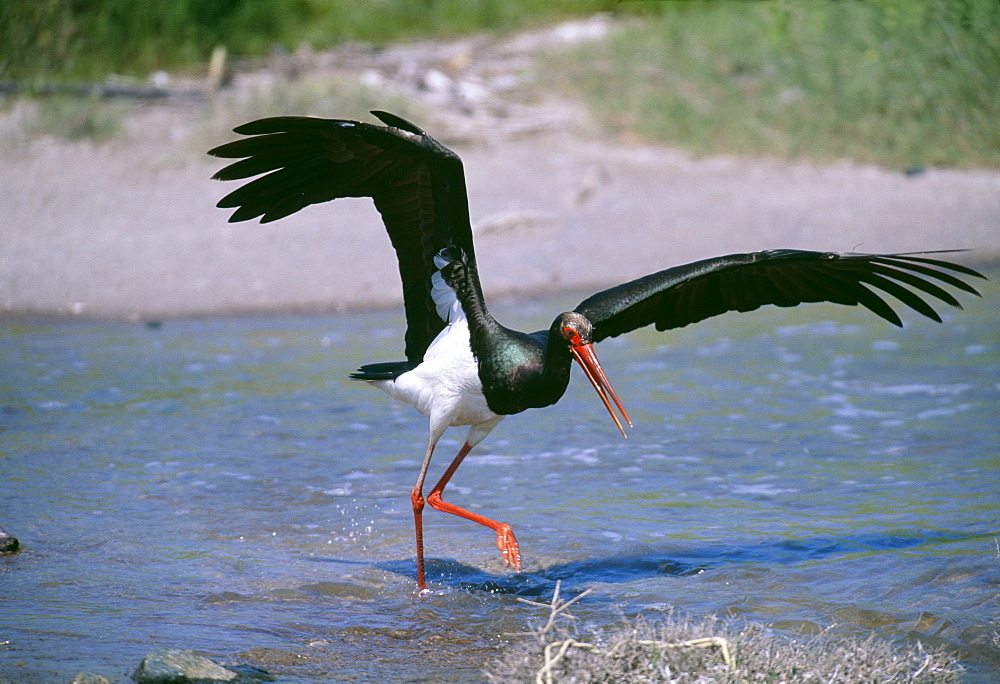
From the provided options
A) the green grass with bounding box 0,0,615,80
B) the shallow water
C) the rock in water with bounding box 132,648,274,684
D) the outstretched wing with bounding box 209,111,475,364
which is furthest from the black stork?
the green grass with bounding box 0,0,615,80

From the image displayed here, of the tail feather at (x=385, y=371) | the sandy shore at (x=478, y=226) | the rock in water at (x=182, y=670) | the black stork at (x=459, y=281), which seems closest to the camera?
the rock in water at (x=182, y=670)

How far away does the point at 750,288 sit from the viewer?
4.74 meters

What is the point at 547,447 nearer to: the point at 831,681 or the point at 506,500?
the point at 506,500

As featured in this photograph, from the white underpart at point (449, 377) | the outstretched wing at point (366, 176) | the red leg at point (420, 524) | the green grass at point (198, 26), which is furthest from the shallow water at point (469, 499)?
the green grass at point (198, 26)

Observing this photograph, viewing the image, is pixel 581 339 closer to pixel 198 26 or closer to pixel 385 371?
pixel 385 371

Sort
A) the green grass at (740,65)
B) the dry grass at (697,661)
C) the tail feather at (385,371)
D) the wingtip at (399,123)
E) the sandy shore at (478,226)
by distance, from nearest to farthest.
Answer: the dry grass at (697,661) → the wingtip at (399,123) → the tail feather at (385,371) → the sandy shore at (478,226) → the green grass at (740,65)

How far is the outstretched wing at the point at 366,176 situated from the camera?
13.5ft

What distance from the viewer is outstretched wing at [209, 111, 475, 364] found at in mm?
4109

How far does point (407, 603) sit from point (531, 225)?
6154mm

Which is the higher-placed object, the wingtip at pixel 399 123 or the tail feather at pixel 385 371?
the wingtip at pixel 399 123

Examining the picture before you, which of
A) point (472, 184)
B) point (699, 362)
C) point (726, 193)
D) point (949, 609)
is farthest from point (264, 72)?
point (949, 609)

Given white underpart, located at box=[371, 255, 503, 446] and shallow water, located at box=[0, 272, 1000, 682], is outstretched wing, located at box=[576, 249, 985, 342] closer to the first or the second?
white underpart, located at box=[371, 255, 503, 446]

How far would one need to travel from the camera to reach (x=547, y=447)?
20.6 feet

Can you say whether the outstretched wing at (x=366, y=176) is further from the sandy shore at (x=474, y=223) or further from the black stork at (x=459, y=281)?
the sandy shore at (x=474, y=223)
